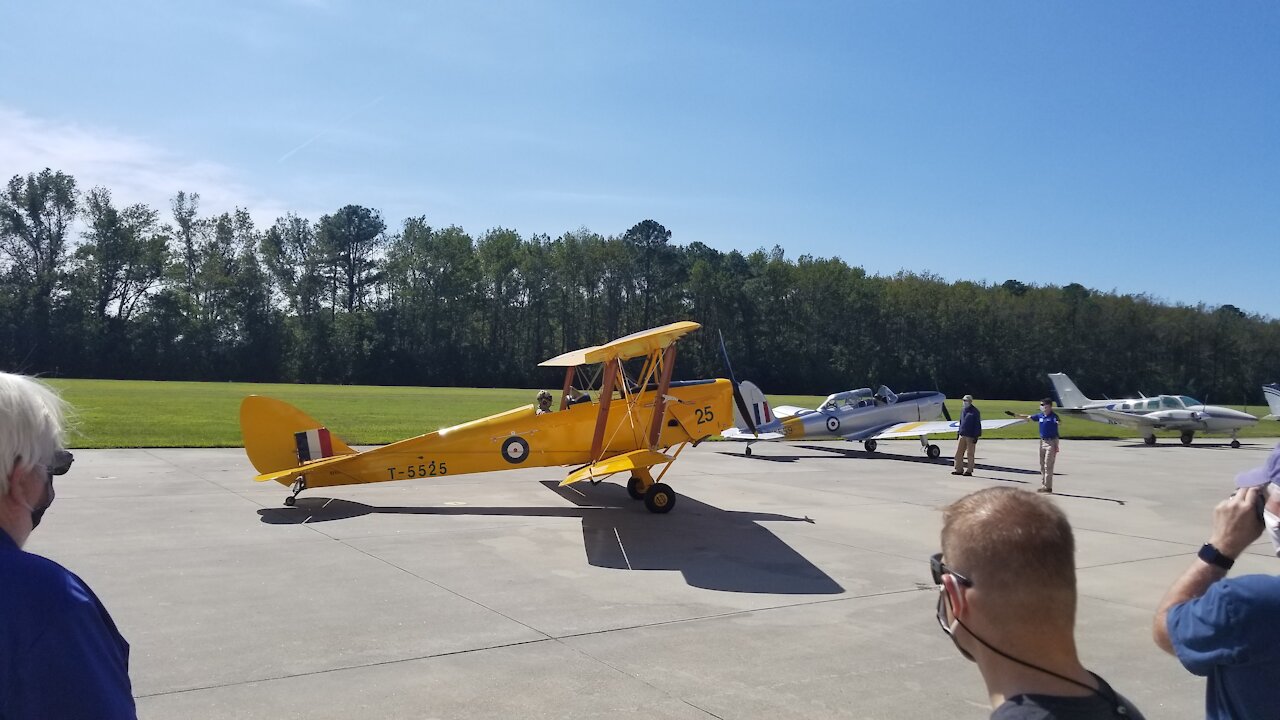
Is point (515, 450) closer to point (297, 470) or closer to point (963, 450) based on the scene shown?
point (297, 470)

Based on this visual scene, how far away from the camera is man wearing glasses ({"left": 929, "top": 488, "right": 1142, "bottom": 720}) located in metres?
1.83

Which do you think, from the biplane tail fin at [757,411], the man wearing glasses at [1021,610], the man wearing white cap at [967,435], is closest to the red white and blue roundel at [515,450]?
the biplane tail fin at [757,411]

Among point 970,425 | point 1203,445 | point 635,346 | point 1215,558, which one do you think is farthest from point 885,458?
point 1215,558

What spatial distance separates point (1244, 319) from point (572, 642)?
393ft

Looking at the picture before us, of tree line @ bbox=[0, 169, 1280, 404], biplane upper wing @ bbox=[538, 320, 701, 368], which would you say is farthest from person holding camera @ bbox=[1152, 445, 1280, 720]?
tree line @ bbox=[0, 169, 1280, 404]

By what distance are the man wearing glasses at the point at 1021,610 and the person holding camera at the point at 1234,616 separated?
612 mm

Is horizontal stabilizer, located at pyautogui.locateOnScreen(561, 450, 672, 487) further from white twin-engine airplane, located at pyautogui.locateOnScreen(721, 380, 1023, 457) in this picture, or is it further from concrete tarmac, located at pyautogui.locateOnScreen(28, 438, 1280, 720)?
white twin-engine airplane, located at pyautogui.locateOnScreen(721, 380, 1023, 457)

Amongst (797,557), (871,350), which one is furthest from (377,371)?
(797,557)

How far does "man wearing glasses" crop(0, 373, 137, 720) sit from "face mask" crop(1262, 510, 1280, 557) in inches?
106

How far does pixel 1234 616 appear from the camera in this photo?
2.26 m

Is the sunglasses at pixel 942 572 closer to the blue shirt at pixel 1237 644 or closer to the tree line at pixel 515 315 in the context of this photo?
the blue shirt at pixel 1237 644

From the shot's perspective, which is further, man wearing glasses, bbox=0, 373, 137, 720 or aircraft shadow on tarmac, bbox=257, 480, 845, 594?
aircraft shadow on tarmac, bbox=257, 480, 845, 594

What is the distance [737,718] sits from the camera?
5.02 m

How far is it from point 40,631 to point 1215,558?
112 inches
